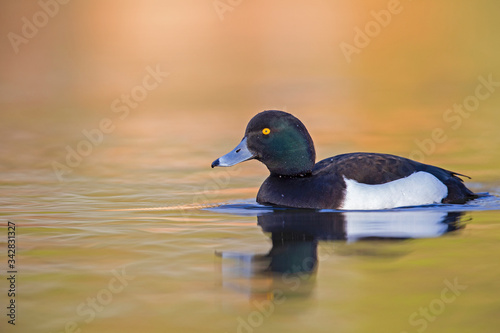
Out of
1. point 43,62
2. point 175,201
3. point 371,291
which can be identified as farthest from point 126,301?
point 43,62

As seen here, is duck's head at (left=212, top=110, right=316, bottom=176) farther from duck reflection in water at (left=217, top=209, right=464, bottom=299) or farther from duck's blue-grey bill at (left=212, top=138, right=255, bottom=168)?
duck reflection in water at (left=217, top=209, right=464, bottom=299)

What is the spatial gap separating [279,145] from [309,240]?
6.75 ft

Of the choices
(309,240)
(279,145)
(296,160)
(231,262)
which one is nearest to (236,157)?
(279,145)

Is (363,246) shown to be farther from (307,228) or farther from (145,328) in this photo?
(145,328)

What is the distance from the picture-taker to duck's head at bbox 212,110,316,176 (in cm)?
958

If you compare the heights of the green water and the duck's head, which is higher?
the duck's head

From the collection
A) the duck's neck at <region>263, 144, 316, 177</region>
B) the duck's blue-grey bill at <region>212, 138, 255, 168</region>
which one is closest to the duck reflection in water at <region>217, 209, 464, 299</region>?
the duck's neck at <region>263, 144, 316, 177</region>

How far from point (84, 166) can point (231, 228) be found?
15.1 ft

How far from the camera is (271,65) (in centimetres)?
2866

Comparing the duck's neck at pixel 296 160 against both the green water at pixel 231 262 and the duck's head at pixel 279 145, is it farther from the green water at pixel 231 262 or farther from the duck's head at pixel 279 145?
the green water at pixel 231 262

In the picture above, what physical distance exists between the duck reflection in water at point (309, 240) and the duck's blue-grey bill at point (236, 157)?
778mm

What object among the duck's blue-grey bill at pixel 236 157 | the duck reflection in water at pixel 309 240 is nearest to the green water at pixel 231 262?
the duck reflection in water at pixel 309 240

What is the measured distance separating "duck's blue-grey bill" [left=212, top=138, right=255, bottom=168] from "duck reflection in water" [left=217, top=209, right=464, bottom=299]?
78 centimetres

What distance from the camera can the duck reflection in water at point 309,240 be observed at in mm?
6398
